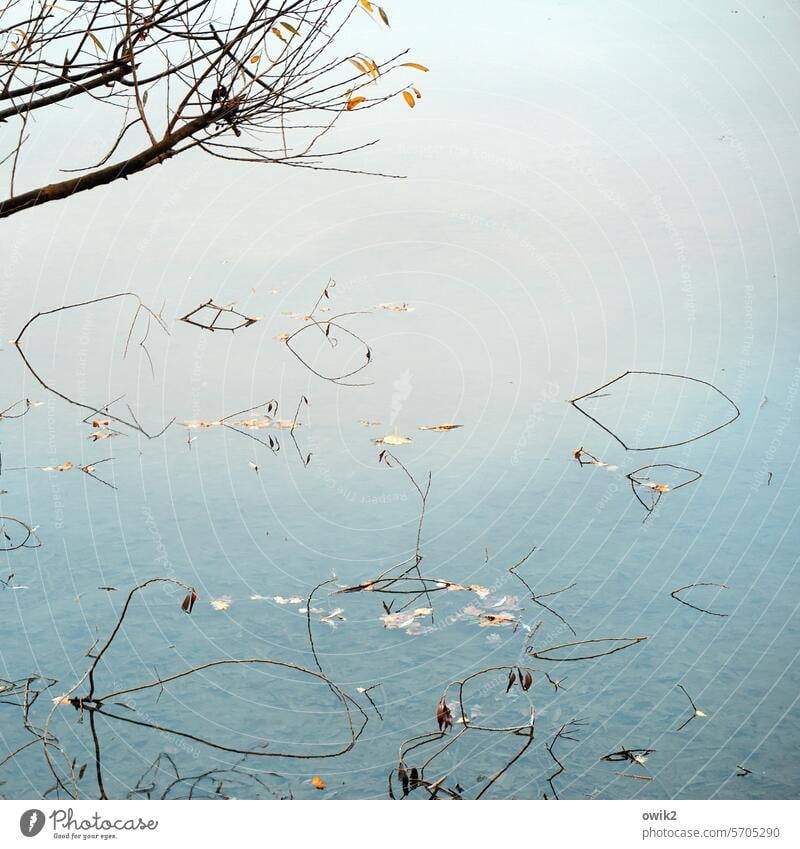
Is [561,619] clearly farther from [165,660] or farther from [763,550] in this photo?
[165,660]

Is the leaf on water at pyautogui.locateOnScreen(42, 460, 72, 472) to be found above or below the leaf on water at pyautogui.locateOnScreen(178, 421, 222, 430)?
below

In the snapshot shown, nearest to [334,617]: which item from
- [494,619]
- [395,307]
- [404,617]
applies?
[404,617]

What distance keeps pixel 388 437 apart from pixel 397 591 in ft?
5.19

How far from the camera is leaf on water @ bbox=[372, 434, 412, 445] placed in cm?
524

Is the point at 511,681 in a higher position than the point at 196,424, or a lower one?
lower

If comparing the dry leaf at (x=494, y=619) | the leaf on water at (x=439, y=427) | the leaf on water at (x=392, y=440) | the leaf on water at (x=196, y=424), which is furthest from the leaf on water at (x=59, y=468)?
the dry leaf at (x=494, y=619)

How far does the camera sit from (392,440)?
527 centimetres

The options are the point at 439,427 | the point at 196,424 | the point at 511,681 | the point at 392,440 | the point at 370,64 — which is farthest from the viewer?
the point at 196,424

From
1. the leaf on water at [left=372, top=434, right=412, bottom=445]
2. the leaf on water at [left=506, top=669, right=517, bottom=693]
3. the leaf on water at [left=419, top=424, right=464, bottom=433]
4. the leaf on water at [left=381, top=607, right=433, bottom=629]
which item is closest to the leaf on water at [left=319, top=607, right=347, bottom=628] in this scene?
the leaf on water at [left=381, top=607, right=433, bottom=629]

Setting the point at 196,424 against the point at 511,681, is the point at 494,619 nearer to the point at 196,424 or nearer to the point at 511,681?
the point at 511,681

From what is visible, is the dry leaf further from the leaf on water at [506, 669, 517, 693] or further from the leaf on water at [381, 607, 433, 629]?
the leaf on water at [506, 669, 517, 693]

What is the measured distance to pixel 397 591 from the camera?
3844 millimetres
